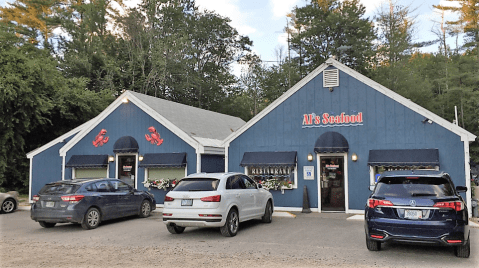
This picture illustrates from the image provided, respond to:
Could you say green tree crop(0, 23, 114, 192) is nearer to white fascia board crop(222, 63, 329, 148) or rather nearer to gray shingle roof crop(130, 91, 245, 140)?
gray shingle roof crop(130, 91, 245, 140)

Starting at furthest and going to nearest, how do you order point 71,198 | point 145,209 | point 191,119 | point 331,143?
point 191,119, point 331,143, point 145,209, point 71,198

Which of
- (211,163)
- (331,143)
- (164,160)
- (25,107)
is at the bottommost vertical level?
(211,163)

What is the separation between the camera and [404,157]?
1340 cm

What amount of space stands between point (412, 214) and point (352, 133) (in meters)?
7.77

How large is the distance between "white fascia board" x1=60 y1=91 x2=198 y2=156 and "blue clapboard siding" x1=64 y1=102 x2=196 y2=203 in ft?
0.46

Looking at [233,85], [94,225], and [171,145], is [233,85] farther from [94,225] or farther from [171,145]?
[94,225]

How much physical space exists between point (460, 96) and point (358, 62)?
871 centimetres

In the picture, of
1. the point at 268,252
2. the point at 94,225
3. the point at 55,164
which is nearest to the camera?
the point at 268,252

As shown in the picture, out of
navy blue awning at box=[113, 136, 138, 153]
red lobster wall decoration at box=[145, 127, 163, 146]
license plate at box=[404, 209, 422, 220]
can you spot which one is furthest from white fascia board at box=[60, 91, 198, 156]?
license plate at box=[404, 209, 422, 220]

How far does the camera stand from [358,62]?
3347 centimetres

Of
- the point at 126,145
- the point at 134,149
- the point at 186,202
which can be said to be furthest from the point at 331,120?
the point at 126,145

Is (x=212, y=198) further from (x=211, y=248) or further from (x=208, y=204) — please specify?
(x=211, y=248)

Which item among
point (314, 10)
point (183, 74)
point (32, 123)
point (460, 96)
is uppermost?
point (314, 10)

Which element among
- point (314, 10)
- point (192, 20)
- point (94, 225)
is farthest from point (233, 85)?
point (94, 225)
